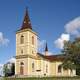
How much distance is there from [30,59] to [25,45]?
445 cm

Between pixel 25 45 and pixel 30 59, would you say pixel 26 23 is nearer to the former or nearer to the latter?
pixel 25 45

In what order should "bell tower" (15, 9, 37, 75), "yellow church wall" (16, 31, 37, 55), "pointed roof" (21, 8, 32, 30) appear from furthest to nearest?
"pointed roof" (21, 8, 32, 30) → "yellow church wall" (16, 31, 37, 55) → "bell tower" (15, 9, 37, 75)

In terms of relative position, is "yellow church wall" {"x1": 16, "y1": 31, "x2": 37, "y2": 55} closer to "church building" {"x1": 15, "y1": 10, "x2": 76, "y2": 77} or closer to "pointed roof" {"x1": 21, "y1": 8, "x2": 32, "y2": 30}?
"church building" {"x1": 15, "y1": 10, "x2": 76, "y2": 77}

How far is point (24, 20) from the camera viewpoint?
283 feet

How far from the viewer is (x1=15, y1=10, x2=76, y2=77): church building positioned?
77.9 metres

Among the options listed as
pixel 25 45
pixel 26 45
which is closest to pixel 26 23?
pixel 25 45

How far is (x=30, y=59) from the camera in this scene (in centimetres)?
7856

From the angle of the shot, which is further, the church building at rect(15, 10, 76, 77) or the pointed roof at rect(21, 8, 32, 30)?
the pointed roof at rect(21, 8, 32, 30)

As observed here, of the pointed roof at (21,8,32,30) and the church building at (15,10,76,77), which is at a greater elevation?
the pointed roof at (21,8,32,30)

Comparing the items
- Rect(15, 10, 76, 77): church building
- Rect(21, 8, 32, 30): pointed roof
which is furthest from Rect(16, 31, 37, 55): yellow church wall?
Rect(21, 8, 32, 30): pointed roof

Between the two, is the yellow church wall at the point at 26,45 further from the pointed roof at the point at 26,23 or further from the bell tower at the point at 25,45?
→ the pointed roof at the point at 26,23

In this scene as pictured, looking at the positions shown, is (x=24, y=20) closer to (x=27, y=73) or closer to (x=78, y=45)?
(x=27, y=73)

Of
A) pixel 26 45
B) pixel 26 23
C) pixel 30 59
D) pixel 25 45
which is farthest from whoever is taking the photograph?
pixel 26 23

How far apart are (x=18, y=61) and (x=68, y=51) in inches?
753
